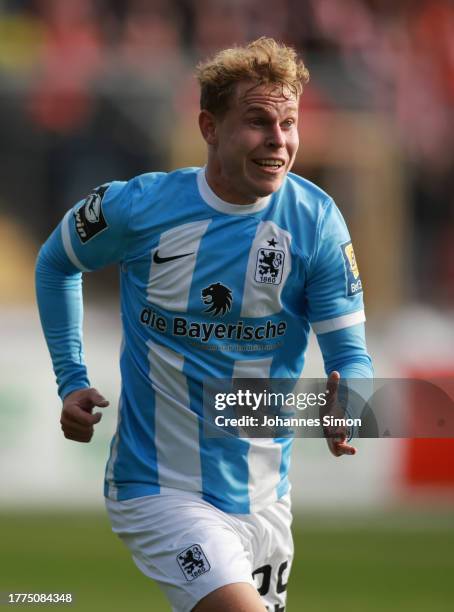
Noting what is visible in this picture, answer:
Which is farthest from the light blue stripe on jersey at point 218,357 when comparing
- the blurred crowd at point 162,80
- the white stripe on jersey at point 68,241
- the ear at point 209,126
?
the blurred crowd at point 162,80

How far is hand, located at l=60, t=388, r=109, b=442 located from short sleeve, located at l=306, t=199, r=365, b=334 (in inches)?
31.5

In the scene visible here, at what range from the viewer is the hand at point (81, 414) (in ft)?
15.5

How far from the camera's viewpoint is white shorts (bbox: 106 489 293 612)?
4422mm

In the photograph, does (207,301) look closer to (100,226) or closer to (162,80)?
(100,226)

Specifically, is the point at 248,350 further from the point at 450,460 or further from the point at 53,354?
the point at 450,460

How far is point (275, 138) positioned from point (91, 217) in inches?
28.9

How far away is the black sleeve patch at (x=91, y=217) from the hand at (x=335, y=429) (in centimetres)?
101

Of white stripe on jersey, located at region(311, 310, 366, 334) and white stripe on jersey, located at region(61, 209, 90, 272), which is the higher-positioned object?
white stripe on jersey, located at region(61, 209, 90, 272)

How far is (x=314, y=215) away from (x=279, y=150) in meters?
0.31

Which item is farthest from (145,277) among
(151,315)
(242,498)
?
(242,498)

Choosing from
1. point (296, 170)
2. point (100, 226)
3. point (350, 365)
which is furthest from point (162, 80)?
point (350, 365)

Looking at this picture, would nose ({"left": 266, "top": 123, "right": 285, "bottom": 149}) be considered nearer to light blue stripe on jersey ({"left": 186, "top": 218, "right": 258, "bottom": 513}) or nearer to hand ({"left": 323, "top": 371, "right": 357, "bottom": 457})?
light blue stripe on jersey ({"left": 186, "top": 218, "right": 258, "bottom": 513})

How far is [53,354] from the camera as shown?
509 centimetres

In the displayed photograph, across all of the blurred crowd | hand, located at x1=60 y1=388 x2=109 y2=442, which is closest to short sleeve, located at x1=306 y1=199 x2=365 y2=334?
hand, located at x1=60 y1=388 x2=109 y2=442
